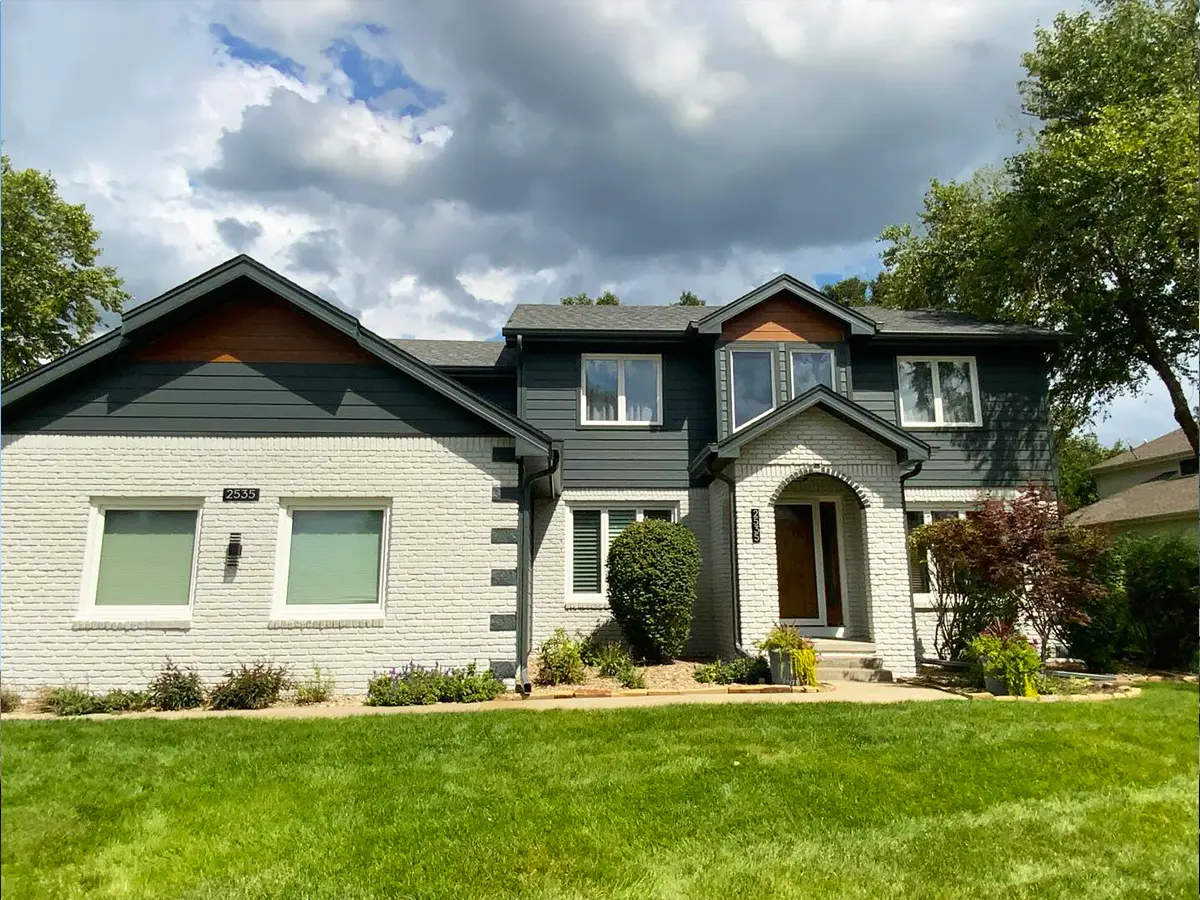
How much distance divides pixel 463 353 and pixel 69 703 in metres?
9.39

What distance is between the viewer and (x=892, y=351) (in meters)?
14.6

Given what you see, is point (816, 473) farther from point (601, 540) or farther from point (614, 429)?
point (601, 540)

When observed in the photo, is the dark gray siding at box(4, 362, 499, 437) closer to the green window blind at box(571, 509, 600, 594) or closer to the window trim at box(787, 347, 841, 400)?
the green window blind at box(571, 509, 600, 594)

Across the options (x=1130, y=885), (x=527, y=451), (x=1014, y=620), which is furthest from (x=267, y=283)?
(x=1014, y=620)

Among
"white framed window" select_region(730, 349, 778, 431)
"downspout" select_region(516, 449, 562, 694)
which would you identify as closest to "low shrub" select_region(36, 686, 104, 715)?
"downspout" select_region(516, 449, 562, 694)

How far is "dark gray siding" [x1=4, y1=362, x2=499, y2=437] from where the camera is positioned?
948 centimetres

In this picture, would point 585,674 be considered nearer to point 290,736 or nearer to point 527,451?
point 527,451

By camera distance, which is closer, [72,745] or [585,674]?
[72,745]

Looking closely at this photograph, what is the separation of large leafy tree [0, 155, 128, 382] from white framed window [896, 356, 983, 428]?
13363mm

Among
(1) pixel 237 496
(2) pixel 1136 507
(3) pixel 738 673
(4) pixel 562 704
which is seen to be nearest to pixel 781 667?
(3) pixel 738 673

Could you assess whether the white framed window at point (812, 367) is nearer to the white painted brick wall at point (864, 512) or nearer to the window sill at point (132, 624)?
the white painted brick wall at point (864, 512)

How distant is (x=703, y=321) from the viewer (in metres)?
13.4

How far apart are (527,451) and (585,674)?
11.3 feet

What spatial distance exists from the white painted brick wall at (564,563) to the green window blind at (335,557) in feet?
12.8
